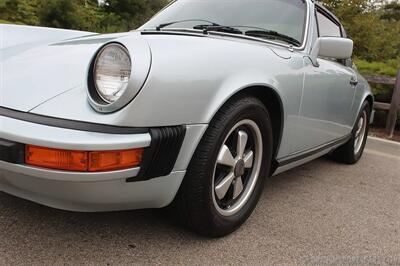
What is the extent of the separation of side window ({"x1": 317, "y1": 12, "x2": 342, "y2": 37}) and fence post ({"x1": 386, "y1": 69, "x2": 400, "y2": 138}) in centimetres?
220

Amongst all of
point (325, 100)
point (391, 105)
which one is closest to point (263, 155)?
point (325, 100)

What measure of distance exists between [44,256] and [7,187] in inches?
13.4

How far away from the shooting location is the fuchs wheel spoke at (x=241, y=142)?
7.42ft

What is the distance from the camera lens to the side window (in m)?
3.48

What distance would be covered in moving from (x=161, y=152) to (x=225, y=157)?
0.48 metres

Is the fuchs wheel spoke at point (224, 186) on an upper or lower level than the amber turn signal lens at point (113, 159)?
lower

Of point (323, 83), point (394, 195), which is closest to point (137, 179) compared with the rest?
point (323, 83)

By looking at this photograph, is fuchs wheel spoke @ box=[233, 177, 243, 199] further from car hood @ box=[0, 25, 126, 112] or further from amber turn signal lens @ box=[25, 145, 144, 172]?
car hood @ box=[0, 25, 126, 112]

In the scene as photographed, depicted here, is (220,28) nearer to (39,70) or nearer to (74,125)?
(39,70)

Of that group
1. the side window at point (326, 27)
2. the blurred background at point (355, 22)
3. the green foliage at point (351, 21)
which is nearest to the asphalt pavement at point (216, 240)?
the side window at point (326, 27)

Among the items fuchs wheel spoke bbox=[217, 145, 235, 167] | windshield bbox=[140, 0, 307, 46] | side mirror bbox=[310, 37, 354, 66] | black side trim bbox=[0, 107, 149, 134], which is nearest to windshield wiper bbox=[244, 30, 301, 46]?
windshield bbox=[140, 0, 307, 46]

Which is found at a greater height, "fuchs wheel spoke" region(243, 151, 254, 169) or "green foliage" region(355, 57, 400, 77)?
"green foliage" region(355, 57, 400, 77)

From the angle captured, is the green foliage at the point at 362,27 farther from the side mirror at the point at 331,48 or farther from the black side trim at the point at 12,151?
the black side trim at the point at 12,151

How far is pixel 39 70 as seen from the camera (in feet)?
6.36
